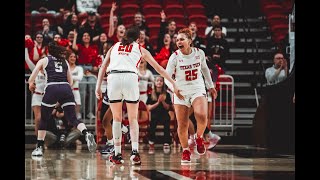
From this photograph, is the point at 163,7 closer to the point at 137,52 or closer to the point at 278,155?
the point at 278,155

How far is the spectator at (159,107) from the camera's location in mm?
14834

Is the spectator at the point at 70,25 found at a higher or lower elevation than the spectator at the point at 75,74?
higher

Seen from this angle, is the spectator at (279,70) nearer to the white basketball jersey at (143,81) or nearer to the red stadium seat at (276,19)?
the white basketball jersey at (143,81)

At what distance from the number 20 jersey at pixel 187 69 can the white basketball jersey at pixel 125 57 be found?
0.66 m

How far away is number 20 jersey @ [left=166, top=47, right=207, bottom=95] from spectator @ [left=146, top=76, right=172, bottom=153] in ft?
14.7

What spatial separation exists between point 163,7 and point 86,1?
2416 millimetres

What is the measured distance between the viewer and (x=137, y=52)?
9750mm

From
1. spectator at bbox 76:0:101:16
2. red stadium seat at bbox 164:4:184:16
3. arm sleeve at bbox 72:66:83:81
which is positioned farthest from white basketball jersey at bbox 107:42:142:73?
red stadium seat at bbox 164:4:184:16

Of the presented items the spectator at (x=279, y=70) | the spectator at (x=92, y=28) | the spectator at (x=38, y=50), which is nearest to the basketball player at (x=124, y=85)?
the spectator at (x=38, y=50)

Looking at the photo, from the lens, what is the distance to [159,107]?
15.0m

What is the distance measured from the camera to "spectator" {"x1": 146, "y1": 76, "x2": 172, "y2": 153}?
1483 cm

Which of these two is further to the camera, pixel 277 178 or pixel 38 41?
pixel 38 41

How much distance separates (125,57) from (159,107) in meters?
5.40
